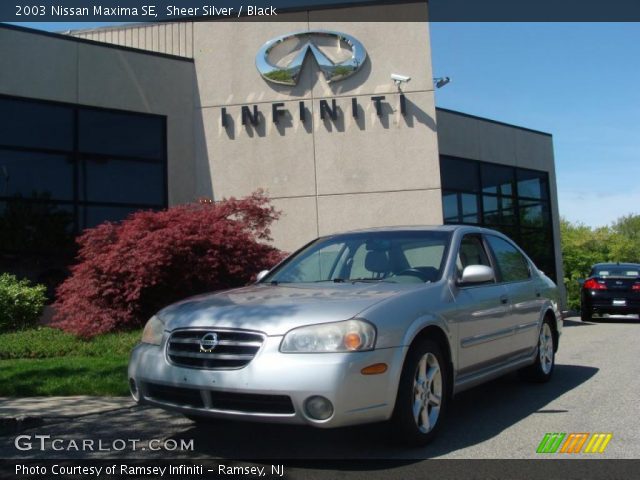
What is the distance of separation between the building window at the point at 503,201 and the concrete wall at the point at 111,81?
6.92 metres

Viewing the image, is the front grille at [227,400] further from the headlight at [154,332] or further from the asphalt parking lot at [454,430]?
the asphalt parking lot at [454,430]

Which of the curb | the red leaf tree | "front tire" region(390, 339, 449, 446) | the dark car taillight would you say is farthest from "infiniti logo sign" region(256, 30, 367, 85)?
"front tire" region(390, 339, 449, 446)

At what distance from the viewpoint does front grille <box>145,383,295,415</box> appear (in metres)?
3.85

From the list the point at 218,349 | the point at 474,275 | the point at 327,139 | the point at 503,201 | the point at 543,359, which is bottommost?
the point at 543,359

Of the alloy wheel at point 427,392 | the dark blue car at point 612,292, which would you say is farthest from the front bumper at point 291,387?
the dark blue car at point 612,292

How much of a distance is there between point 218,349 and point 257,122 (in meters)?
10.4

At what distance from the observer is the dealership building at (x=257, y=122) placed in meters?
13.1

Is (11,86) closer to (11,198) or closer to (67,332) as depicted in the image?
(11,198)

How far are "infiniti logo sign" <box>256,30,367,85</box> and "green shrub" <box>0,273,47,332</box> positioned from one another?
658cm

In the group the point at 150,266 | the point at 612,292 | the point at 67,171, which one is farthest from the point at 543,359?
the point at 612,292

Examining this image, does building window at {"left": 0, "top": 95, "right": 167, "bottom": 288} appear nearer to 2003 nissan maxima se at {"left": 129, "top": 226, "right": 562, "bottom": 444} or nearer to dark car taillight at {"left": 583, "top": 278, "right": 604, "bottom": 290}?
2003 nissan maxima se at {"left": 129, "top": 226, "right": 562, "bottom": 444}

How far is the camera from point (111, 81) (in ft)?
44.3

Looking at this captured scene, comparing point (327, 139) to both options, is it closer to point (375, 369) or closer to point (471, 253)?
point (471, 253)

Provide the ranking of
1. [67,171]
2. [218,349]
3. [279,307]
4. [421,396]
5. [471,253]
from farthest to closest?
[67,171] → [471,253] → [421,396] → [279,307] → [218,349]
